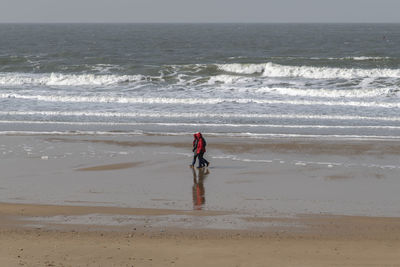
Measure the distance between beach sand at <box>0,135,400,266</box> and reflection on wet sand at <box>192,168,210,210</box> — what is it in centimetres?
4

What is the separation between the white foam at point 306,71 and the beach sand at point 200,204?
755 inches

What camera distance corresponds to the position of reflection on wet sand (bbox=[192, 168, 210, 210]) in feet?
44.0

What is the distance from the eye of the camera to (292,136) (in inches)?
842

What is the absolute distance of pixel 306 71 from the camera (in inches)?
1604

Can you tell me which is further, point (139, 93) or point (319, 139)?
point (139, 93)

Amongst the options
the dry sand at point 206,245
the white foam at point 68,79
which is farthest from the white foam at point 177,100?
the dry sand at point 206,245

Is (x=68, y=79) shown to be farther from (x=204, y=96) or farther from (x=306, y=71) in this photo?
(x=306, y=71)

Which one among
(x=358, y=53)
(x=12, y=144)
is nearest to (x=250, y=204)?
(x=12, y=144)

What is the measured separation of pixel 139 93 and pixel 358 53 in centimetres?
2669

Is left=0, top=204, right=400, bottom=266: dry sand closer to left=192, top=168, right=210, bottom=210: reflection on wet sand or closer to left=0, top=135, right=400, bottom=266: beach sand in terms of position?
left=0, top=135, right=400, bottom=266: beach sand

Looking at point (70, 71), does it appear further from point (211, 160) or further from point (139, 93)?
point (211, 160)

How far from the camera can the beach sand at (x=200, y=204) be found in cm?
1038

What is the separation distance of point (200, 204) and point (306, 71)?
28662 mm

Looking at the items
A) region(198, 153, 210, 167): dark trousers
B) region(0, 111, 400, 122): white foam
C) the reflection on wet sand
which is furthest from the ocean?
the reflection on wet sand
